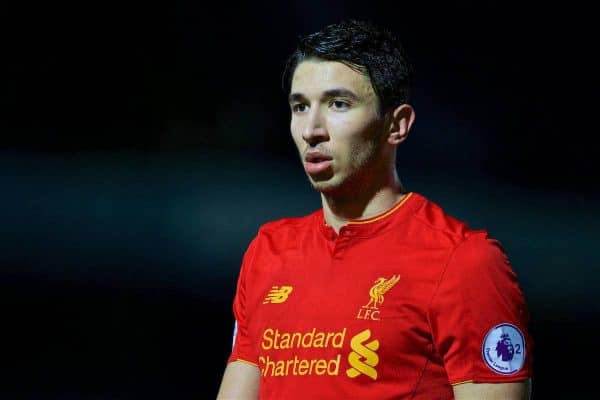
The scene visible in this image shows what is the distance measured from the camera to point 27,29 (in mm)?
3084

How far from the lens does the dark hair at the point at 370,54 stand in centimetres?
174

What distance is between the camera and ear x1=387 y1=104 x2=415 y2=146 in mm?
1784

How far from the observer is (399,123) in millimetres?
1794

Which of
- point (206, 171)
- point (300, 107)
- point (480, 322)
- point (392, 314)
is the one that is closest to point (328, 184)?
point (300, 107)

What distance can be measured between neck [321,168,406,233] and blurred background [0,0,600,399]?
102 centimetres

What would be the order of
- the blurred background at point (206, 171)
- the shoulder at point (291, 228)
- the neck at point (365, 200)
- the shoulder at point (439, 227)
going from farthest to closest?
the blurred background at point (206, 171)
the shoulder at point (291, 228)
the neck at point (365, 200)
the shoulder at point (439, 227)

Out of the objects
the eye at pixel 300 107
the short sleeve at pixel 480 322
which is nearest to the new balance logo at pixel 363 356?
the short sleeve at pixel 480 322

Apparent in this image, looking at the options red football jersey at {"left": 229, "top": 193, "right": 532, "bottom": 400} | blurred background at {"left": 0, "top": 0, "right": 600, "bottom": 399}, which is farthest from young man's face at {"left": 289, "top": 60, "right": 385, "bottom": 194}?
blurred background at {"left": 0, "top": 0, "right": 600, "bottom": 399}

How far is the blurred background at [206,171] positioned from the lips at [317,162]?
1136 mm

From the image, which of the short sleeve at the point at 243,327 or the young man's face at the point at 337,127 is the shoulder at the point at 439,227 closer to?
the young man's face at the point at 337,127

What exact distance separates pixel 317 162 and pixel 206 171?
1262mm

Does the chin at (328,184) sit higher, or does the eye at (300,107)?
the eye at (300,107)

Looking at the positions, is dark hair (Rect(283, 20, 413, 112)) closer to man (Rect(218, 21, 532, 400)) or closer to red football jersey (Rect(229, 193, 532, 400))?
man (Rect(218, 21, 532, 400))

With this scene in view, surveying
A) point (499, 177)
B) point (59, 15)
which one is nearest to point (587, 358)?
A: point (499, 177)
